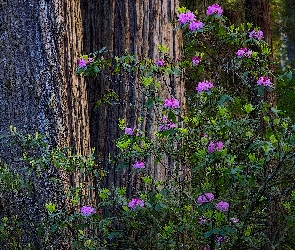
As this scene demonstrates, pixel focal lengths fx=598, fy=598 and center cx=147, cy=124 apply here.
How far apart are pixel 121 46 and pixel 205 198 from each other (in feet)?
6.07

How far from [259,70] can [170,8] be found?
137 cm

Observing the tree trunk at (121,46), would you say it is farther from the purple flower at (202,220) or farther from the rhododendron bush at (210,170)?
the purple flower at (202,220)

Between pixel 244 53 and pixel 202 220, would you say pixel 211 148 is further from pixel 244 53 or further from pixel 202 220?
pixel 244 53

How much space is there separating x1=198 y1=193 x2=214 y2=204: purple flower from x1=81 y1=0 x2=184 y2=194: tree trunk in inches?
54.9

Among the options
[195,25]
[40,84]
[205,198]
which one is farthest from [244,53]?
[40,84]

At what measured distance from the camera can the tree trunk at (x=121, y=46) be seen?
447cm

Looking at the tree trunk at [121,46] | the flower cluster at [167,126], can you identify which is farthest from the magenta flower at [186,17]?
the tree trunk at [121,46]

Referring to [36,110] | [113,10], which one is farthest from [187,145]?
[113,10]

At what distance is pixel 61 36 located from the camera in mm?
3973

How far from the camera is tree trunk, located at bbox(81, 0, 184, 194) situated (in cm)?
447

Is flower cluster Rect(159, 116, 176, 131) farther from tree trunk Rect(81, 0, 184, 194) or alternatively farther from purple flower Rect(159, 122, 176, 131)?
tree trunk Rect(81, 0, 184, 194)

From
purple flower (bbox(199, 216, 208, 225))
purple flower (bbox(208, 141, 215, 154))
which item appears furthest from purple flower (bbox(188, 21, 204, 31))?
purple flower (bbox(199, 216, 208, 225))

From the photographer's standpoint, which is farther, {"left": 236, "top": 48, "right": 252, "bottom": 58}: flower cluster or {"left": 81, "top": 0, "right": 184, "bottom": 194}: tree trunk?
{"left": 81, "top": 0, "right": 184, "bottom": 194}: tree trunk

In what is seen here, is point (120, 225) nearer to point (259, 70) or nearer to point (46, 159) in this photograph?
point (46, 159)
